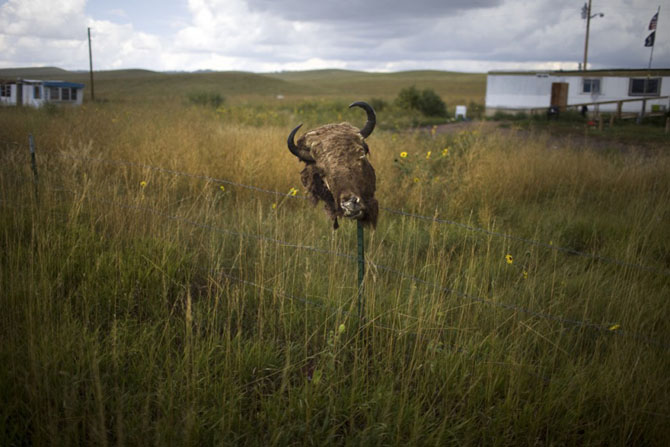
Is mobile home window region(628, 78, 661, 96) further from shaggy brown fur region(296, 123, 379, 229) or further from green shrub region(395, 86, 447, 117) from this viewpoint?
shaggy brown fur region(296, 123, 379, 229)

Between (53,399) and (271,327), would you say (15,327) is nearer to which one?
(53,399)

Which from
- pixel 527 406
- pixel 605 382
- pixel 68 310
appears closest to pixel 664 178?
pixel 605 382

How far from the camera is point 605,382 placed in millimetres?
2746

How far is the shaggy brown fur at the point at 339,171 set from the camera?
2553 millimetres

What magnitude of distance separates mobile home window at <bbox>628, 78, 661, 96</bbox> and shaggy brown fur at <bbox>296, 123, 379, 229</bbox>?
92.1ft

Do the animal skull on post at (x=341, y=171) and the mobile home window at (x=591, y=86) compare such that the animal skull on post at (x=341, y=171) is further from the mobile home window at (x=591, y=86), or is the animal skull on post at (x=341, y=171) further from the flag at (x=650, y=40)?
the mobile home window at (x=591, y=86)

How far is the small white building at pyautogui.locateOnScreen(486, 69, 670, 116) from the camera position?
23.5 metres

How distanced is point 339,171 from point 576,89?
28.8 metres

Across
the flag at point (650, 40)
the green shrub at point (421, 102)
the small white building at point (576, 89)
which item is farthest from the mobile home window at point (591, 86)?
the green shrub at point (421, 102)

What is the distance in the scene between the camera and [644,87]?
2377 cm

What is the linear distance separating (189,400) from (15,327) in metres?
1.40

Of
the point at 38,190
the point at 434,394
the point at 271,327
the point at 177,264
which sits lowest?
the point at 434,394

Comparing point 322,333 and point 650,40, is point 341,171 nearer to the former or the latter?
point 322,333

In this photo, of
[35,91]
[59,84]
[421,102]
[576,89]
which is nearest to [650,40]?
[576,89]
